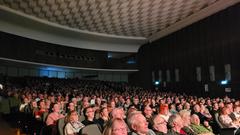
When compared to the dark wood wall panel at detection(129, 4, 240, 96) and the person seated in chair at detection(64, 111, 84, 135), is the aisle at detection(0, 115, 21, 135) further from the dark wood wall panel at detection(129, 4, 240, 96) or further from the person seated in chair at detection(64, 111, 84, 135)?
the dark wood wall panel at detection(129, 4, 240, 96)

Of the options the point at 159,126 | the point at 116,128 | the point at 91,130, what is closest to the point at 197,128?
the point at 159,126

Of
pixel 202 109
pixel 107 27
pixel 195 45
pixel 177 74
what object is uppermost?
pixel 107 27

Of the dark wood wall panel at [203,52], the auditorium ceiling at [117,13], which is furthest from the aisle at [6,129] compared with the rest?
the dark wood wall panel at [203,52]

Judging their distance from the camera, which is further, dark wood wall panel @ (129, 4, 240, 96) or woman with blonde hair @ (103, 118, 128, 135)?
dark wood wall panel @ (129, 4, 240, 96)

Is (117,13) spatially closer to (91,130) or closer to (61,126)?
(61,126)

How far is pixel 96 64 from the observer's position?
28016 millimetres

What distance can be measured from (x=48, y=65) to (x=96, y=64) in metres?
5.81

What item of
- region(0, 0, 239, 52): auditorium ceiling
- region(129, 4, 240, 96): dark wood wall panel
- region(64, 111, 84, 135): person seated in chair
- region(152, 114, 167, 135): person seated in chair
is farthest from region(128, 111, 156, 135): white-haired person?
region(0, 0, 239, 52): auditorium ceiling

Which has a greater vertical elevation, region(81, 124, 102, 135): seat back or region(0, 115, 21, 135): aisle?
region(81, 124, 102, 135): seat back

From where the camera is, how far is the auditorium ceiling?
18.7 meters

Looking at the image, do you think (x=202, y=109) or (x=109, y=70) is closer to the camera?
(x=202, y=109)

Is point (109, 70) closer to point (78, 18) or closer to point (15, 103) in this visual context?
point (78, 18)

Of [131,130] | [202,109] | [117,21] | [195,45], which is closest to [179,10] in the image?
[195,45]

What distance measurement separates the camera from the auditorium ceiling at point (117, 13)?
1873 centimetres
